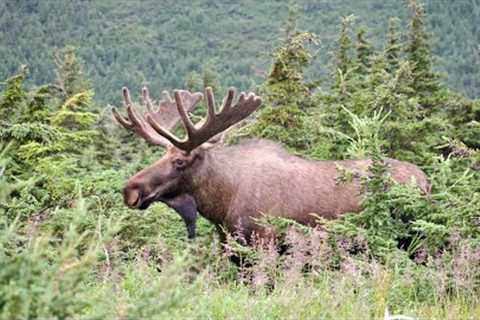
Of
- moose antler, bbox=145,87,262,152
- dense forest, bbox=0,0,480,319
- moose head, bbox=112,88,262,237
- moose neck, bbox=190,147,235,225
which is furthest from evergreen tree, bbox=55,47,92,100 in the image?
moose antler, bbox=145,87,262,152

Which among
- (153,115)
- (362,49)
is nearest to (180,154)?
(153,115)

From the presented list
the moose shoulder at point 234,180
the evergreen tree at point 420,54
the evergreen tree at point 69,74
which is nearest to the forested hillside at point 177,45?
the evergreen tree at point 69,74

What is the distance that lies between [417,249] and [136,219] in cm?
314

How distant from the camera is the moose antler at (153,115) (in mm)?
8117

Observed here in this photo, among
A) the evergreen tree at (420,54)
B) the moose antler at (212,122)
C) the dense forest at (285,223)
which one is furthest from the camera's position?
the evergreen tree at (420,54)

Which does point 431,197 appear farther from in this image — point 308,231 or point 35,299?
point 35,299

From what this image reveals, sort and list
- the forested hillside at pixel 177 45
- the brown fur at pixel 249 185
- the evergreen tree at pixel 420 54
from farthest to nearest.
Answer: the forested hillside at pixel 177 45, the evergreen tree at pixel 420 54, the brown fur at pixel 249 185

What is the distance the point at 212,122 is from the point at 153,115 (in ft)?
4.92

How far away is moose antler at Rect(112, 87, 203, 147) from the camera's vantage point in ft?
26.6

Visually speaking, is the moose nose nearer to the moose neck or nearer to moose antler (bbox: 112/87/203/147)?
A: the moose neck

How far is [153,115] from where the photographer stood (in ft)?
29.0

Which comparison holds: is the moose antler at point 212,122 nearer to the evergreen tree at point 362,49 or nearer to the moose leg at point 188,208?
the moose leg at point 188,208

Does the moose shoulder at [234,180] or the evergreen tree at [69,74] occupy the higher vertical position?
the moose shoulder at [234,180]

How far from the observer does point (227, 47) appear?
183875 millimetres
